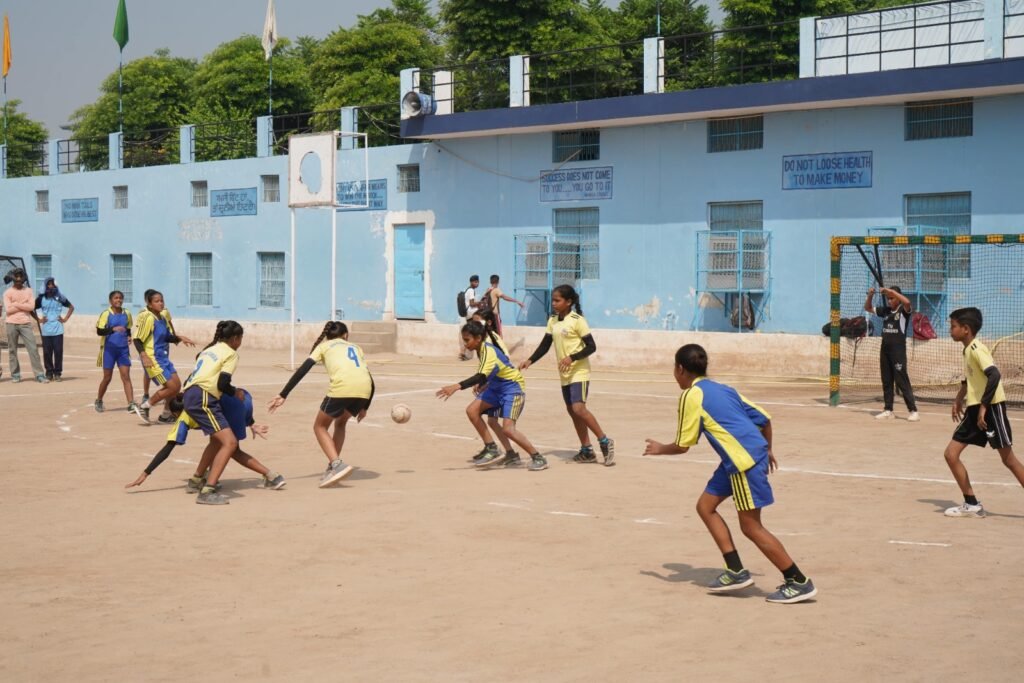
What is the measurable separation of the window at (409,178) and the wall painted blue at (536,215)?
166mm

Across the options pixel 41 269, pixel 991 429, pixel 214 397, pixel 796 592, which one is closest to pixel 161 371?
pixel 214 397

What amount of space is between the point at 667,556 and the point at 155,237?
3093cm

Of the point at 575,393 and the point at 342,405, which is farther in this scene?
the point at 575,393

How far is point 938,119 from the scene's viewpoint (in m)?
22.7

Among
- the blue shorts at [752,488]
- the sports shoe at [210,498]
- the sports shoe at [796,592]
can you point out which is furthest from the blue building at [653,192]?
the sports shoe at [796,592]

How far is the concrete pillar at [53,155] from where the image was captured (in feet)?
134

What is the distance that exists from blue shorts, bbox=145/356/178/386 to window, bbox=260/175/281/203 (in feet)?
58.1

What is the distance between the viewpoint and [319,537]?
9367mm

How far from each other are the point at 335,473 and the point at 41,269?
32.7 metres

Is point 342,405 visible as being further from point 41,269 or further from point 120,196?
point 41,269

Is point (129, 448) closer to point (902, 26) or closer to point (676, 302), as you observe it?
point (676, 302)

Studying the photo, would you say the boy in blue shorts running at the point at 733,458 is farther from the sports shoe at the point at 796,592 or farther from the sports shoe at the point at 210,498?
the sports shoe at the point at 210,498


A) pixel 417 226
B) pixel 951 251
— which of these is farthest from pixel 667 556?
pixel 417 226

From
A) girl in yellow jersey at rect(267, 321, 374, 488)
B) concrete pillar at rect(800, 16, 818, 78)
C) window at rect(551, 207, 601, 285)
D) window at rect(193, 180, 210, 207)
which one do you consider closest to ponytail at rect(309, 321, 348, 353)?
girl in yellow jersey at rect(267, 321, 374, 488)
